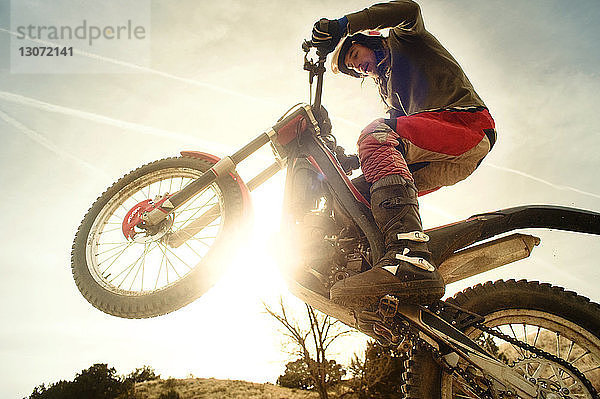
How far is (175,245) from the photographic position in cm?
315

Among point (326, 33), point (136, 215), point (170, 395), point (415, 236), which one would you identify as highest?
point (326, 33)

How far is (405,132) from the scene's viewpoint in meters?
2.40

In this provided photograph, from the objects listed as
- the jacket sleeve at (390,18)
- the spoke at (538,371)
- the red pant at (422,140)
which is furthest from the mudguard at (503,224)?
the jacket sleeve at (390,18)

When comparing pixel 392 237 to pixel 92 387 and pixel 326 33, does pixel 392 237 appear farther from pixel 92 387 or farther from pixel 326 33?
pixel 92 387

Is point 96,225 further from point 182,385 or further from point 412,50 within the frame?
point 182,385

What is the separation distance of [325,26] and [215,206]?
174 cm

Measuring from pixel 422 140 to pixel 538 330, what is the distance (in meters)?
1.39

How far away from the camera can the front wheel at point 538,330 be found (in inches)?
80.2

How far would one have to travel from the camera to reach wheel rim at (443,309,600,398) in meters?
2.00

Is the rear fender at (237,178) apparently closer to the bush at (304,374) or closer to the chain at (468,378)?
the chain at (468,378)

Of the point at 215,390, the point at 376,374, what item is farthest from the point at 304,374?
the point at 215,390

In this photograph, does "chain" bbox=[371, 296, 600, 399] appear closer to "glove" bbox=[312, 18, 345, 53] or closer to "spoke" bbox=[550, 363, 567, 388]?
"spoke" bbox=[550, 363, 567, 388]

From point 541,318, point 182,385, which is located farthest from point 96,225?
point 182,385

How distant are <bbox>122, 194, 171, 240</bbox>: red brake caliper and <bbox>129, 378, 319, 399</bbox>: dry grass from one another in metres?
19.0
